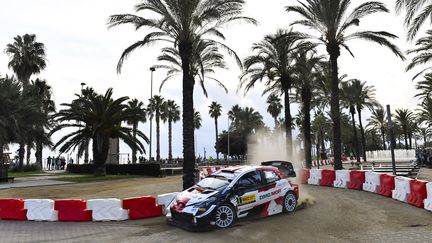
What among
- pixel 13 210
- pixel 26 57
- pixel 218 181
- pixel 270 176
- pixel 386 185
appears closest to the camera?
pixel 218 181

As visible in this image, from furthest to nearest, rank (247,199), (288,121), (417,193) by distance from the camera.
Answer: (288,121), (417,193), (247,199)

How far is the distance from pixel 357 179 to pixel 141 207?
34.1 feet

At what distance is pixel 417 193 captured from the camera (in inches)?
494

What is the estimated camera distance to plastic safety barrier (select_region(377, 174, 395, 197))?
14789 millimetres

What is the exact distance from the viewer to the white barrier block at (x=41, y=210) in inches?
507

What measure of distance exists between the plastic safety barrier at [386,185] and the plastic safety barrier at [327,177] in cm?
419

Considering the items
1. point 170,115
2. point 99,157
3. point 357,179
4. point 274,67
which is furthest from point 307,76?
point 170,115

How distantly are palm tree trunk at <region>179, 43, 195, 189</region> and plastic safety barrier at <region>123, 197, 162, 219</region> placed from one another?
4.98 metres

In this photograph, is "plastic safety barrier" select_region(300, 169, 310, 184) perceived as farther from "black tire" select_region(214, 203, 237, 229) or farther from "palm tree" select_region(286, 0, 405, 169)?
"black tire" select_region(214, 203, 237, 229)

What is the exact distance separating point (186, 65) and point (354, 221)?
11303 mm

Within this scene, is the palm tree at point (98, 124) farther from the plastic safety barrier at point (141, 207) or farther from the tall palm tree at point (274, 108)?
the tall palm tree at point (274, 108)

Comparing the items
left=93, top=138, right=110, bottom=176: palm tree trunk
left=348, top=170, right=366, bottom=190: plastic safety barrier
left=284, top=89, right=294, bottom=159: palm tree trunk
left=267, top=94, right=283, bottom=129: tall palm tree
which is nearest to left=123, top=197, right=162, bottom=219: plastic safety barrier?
left=348, top=170, right=366, bottom=190: plastic safety barrier

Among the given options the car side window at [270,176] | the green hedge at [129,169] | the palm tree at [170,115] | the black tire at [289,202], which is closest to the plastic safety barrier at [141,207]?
the car side window at [270,176]

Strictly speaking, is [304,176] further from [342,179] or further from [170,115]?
[170,115]
